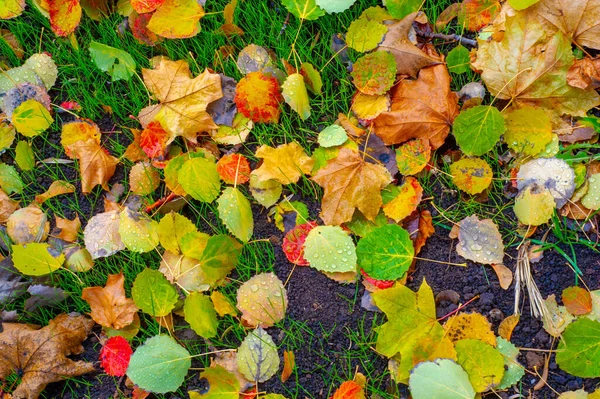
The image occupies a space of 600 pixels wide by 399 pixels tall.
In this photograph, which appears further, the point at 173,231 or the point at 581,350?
the point at 173,231

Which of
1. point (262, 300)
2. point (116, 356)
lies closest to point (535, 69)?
point (262, 300)

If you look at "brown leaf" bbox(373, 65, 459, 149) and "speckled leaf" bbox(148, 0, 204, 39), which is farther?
"speckled leaf" bbox(148, 0, 204, 39)

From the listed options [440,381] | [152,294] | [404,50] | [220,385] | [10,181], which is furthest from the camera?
[10,181]

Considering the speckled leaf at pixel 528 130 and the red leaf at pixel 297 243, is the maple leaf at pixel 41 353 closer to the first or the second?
the red leaf at pixel 297 243

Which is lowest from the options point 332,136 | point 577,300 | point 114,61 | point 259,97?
point 577,300

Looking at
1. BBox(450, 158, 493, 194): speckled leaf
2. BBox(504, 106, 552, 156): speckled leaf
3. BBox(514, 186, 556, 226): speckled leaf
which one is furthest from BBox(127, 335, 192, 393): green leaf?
BBox(504, 106, 552, 156): speckled leaf

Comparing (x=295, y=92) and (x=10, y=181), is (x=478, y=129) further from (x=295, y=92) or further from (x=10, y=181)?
(x=10, y=181)

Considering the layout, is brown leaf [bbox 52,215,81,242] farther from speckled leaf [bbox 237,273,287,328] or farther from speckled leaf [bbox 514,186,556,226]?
speckled leaf [bbox 514,186,556,226]
